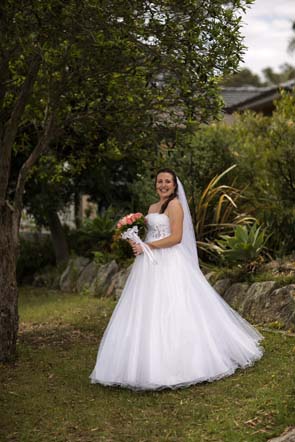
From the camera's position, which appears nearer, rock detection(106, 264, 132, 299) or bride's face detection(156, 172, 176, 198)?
bride's face detection(156, 172, 176, 198)

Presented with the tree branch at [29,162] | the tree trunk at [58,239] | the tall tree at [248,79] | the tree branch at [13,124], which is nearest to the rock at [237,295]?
the tree branch at [29,162]

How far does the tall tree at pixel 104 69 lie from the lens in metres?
7.17

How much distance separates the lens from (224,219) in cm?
1216

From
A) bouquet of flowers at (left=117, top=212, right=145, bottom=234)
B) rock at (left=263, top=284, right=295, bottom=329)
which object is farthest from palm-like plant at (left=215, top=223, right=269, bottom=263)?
bouquet of flowers at (left=117, top=212, right=145, bottom=234)

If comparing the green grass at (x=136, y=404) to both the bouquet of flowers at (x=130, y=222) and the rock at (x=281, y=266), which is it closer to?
the rock at (x=281, y=266)

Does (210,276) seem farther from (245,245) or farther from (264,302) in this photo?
(264,302)

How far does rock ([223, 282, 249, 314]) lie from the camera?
970 centimetres

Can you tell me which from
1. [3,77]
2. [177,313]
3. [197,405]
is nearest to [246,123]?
[3,77]

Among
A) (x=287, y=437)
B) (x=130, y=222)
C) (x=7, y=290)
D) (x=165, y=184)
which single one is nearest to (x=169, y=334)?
(x=130, y=222)

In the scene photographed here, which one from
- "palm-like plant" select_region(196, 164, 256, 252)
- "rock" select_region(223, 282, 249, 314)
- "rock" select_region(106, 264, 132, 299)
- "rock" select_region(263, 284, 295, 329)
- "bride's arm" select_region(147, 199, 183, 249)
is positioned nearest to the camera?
"bride's arm" select_region(147, 199, 183, 249)

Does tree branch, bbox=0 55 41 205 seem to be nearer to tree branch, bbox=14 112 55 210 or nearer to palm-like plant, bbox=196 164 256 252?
tree branch, bbox=14 112 55 210

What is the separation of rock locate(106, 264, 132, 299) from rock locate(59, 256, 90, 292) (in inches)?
56.2

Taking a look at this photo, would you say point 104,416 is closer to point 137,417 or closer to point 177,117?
point 137,417

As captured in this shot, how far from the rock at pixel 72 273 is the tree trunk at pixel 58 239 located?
86 centimetres
